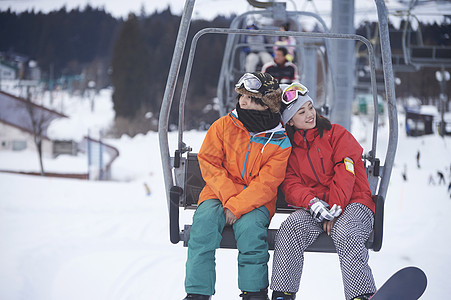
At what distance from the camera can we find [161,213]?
5734mm

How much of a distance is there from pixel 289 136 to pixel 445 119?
24.6 feet

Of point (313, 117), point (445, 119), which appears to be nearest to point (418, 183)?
point (445, 119)

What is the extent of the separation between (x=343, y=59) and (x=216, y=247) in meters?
2.82

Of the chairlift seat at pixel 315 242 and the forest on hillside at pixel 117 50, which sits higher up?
the forest on hillside at pixel 117 50

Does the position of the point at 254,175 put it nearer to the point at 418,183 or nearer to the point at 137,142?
the point at 418,183

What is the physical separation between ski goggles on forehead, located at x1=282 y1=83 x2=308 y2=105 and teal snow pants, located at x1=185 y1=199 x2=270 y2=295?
477mm

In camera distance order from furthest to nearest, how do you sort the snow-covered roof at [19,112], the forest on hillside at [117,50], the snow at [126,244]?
the forest on hillside at [117,50] → the snow-covered roof at [19,112] → the snow at [126,244]

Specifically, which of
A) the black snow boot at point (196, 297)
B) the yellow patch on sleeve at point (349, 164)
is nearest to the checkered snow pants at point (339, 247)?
the yellow patch on sleeve at point (349, 164)

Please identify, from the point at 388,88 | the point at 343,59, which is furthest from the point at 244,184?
the point at 343,59

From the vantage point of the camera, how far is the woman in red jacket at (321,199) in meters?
1.66

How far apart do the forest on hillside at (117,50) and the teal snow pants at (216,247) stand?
965 cm

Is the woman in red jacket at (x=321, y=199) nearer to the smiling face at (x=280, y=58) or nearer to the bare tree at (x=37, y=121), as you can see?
the smiling face at (x=280, y=58)

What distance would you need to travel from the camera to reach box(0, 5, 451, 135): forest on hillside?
13042 mm

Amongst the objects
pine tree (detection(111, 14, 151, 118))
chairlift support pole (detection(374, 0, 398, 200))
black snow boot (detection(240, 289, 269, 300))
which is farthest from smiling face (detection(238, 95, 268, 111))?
pine tree (detection(111, 14, 151, 118))
